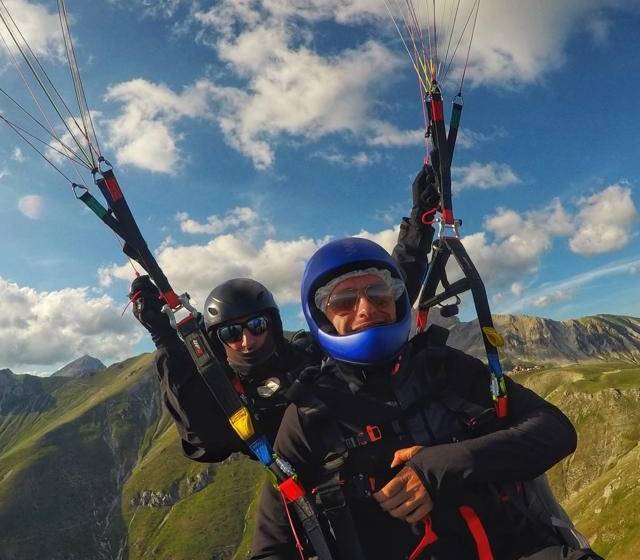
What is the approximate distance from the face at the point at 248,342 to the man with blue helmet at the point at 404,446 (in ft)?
11.7

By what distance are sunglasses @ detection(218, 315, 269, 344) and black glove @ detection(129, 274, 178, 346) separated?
5.70 feet

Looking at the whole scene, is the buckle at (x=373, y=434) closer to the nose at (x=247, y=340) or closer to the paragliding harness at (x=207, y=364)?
the paragliding harness at (x=207, y=364)

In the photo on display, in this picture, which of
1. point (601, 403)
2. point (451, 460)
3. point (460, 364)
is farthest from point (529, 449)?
point (601, 403)

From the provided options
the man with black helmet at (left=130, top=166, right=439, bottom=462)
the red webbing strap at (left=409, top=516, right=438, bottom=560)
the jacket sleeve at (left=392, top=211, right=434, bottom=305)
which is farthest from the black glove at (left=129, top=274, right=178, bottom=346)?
the red webbing strap at (left=409, top=516, right=438, bottom=560)

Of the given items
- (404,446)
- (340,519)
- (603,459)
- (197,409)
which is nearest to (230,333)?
(197,409)

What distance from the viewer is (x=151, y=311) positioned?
7.54 meters

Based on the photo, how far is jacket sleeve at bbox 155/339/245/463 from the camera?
711 centimetres

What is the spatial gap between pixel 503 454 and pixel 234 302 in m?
6.30

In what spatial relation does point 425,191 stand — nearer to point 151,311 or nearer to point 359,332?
point 359,332

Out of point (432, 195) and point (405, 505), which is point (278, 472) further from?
point (432, 195)

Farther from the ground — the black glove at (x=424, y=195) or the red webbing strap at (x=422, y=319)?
the black glove at (x=424, y=195)

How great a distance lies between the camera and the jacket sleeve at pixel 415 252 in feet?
28.3

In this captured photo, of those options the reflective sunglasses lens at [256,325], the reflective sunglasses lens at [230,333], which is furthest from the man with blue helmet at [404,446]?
the reflective sunglasses lens at [230,333]

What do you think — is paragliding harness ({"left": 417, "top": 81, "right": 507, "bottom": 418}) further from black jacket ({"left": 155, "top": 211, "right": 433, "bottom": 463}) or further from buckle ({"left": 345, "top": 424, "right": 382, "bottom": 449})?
black jacket ({"left": 155, "top": 211, "right": 433, "bottom": 463})
